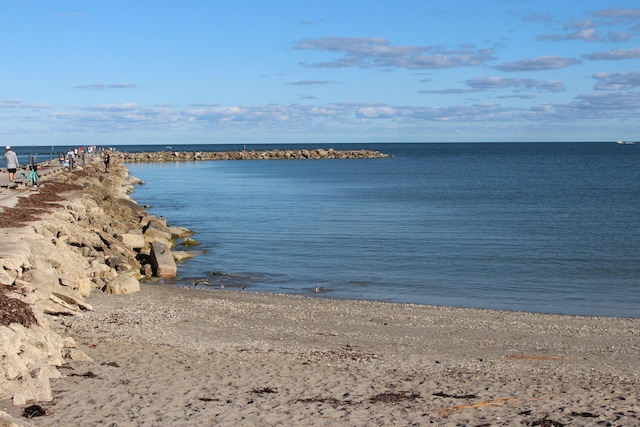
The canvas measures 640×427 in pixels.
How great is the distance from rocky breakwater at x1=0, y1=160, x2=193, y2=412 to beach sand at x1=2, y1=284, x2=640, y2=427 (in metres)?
0.36

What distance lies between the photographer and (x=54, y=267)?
1565 centimetres

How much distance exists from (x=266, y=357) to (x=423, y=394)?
9.68ft

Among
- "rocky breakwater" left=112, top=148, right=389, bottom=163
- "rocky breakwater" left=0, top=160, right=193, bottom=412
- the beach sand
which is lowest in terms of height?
the beach sand

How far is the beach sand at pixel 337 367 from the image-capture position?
28.8ft

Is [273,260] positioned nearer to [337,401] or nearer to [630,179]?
[337,401]

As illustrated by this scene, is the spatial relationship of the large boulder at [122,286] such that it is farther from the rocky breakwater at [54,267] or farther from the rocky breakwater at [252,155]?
the rocky breakwater at [252,155]

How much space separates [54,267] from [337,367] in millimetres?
7679

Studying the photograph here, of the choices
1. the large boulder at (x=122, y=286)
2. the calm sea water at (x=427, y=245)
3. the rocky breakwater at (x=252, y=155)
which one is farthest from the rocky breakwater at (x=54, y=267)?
the rocky breakwater at (x=252, y=155)

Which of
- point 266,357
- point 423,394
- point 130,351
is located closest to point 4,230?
point 130,351

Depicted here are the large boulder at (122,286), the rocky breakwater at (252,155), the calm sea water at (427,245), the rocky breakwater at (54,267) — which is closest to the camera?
the rocky breakwater at (54,267)

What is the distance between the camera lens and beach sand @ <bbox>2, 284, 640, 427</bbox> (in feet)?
28.8

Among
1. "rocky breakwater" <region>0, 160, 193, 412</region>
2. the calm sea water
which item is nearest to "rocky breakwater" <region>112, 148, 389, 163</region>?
the calm sea water

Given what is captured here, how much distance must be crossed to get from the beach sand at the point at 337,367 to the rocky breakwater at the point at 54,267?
0.36m

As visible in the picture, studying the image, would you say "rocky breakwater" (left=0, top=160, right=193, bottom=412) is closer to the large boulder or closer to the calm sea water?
the large boulder
